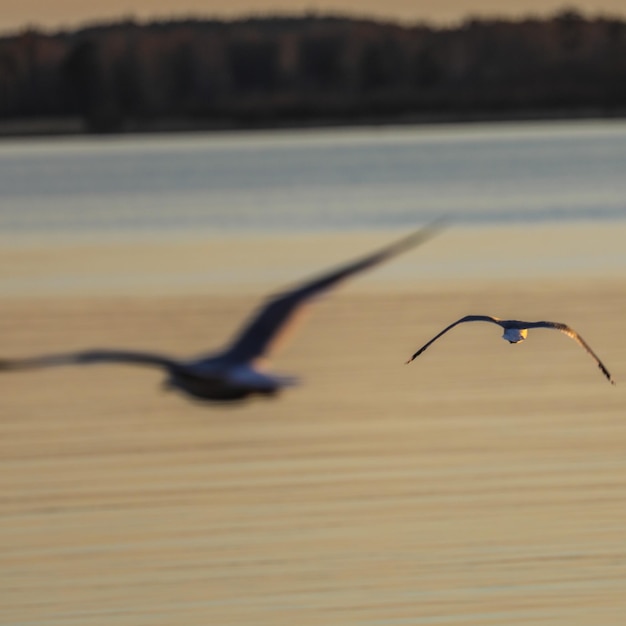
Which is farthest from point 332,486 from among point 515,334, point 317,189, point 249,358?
point 317,189

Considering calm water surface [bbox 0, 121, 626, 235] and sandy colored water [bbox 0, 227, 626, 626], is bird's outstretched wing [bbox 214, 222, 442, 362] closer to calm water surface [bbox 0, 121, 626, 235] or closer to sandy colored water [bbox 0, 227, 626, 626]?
sandy colored water [bbox 0, 227, 626, 626]

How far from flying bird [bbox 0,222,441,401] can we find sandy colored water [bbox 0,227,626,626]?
0.83 meters

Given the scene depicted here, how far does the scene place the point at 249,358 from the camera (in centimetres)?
1084

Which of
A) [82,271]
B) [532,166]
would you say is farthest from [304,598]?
[532,166]

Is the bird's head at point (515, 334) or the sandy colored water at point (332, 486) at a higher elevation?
the bird's head at point (515, 334)

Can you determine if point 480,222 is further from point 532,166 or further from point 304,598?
point 532,166

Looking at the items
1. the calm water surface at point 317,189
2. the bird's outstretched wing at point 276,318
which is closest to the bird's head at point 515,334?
the bird's outstretched wing at point 276,318

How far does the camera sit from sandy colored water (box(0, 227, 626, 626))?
9.56 metres

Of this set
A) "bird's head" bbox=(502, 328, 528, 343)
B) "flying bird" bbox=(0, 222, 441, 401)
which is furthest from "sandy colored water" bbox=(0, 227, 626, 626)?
"bird's head" bbox=(502, 328, 528, 343)

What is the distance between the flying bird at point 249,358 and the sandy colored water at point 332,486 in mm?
834

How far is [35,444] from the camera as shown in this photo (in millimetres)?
13773

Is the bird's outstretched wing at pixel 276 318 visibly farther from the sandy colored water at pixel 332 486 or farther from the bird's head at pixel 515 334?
the bird's head at pixel 515 334

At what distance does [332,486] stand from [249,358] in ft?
5.16

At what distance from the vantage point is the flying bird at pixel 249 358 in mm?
10000
